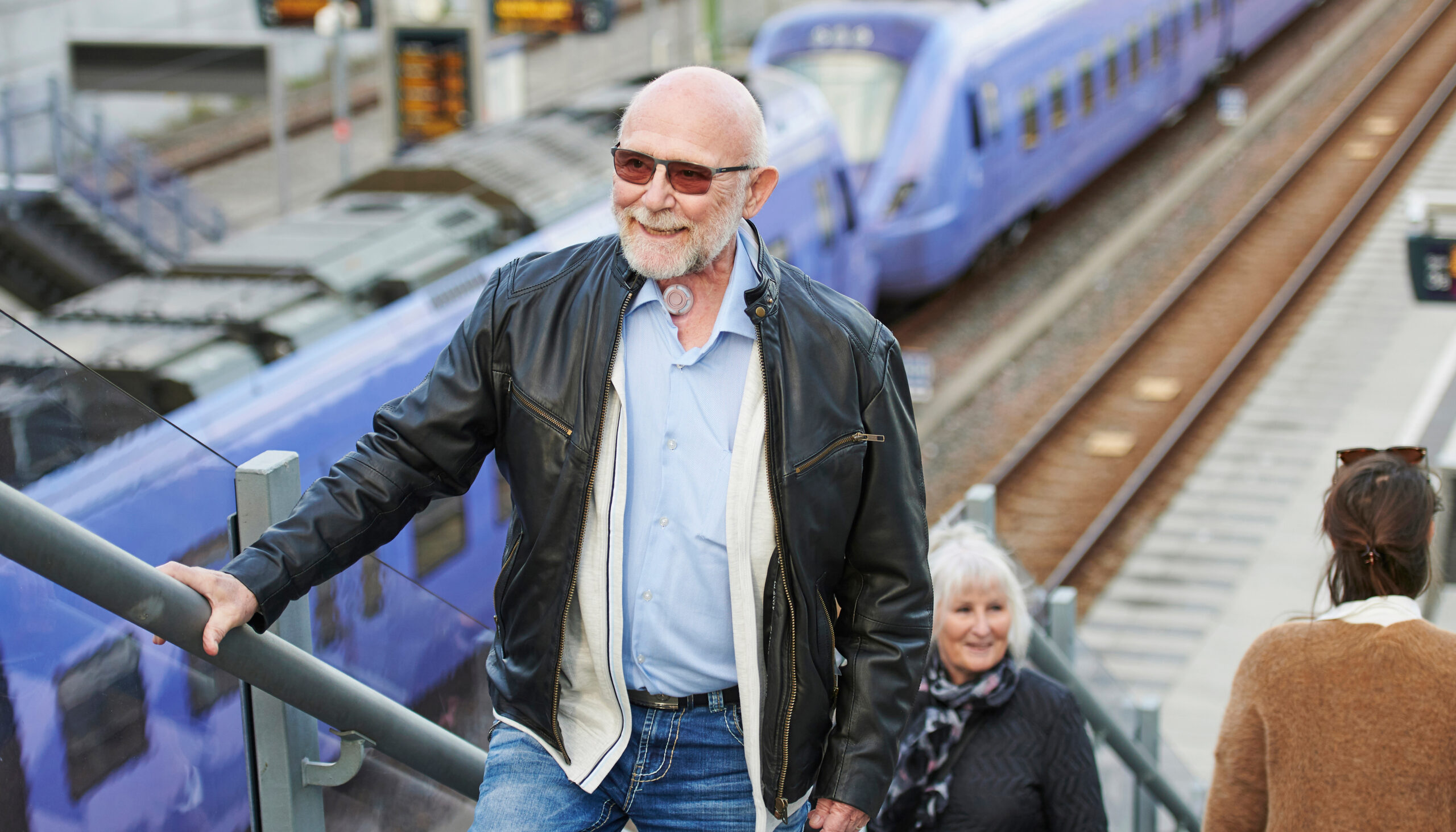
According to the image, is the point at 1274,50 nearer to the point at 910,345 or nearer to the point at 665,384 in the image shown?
the point at 910,345

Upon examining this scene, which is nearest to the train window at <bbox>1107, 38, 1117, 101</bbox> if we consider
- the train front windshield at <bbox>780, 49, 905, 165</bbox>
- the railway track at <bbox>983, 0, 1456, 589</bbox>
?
the railway track at <bbox>983, 0, 1456, 589</bbox>

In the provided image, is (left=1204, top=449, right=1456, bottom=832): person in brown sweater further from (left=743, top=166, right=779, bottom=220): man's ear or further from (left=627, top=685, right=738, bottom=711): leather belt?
(left=743, top=166, right=779, bottom=220): man's ear

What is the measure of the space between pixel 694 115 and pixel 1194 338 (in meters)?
14.2

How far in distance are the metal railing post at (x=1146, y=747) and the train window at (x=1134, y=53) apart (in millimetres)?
15679

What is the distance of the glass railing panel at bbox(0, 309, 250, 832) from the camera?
2092mm

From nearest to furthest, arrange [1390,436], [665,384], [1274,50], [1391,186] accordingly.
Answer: [665,384]
[1390,436]
[1391,186]
[1274,50]

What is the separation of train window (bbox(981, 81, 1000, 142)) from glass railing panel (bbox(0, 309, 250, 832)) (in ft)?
44.2

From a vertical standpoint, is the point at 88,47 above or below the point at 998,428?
above

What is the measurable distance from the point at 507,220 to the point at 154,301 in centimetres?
202

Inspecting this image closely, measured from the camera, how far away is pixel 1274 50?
28531 millimetres

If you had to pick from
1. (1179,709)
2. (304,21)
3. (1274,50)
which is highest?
(304,21)

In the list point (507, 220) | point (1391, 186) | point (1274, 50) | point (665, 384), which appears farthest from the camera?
point (1274, 50)

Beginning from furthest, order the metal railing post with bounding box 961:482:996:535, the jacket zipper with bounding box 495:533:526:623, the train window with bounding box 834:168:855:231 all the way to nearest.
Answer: the train window with bounding box 834:168:855:231
the metal railing post with bounding box 961:482:996:535
the jacket zipper with bounding box 495:533:526:623

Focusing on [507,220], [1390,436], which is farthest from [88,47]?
[1390,436]
